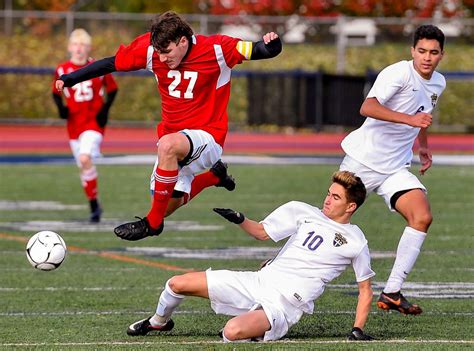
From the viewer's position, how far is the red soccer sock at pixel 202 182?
956 centimetres

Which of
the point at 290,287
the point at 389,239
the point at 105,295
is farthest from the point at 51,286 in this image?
the point at 389,239

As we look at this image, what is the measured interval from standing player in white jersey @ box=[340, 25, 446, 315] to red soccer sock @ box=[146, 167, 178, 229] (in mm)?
1311

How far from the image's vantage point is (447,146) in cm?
2564

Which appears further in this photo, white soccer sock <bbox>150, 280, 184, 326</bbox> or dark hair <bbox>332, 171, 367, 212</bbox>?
white soccer sock <bbox>150, 280, 184, 326</bbox>

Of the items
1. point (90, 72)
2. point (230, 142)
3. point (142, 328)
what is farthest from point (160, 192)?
point (230, 142)

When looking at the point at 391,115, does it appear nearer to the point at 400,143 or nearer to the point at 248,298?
the point at 400,143

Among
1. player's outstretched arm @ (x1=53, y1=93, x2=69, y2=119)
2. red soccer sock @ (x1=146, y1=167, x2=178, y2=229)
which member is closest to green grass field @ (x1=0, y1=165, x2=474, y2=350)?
red soccer sock @ (x1=146, y1=167, x2=178, y2=229)

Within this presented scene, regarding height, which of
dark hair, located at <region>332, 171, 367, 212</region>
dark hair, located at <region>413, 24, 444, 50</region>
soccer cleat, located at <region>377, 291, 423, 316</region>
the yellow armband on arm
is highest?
dark hair, located at <region>413, 24, 444, 50</region>

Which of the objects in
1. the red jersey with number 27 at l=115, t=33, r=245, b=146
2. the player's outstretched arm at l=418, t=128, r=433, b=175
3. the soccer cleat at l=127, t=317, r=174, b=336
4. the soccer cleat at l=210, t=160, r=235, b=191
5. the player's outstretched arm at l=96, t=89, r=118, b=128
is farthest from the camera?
the player's outstretched arm at l=96, t=89, r=118, b=128

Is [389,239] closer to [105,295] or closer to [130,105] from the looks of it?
[105,295]

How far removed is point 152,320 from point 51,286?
2407 millimetres

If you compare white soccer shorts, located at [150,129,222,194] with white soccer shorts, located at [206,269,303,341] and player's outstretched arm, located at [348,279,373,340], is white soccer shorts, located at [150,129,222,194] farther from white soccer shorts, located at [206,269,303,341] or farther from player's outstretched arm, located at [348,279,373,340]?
player's outstretched arm, located at [348,279,373,340]

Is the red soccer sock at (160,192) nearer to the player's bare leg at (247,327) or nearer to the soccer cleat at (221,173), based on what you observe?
the soccer cleat at (221,173)

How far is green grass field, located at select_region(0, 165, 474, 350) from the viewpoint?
770 cm
